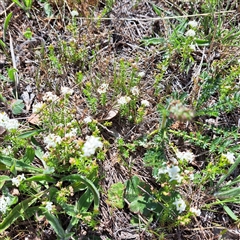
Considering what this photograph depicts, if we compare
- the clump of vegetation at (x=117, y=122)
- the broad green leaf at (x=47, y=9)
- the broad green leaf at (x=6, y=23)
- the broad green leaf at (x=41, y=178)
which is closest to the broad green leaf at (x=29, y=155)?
the clump of vegetation at (x=117, y=122)

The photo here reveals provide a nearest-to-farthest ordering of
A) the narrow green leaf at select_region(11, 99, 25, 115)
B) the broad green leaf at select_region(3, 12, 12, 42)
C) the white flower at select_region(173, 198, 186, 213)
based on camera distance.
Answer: the white flower at select_region(173, 198, 186, 213) < the narrow green leaf at select_region(11, 99, 25, 115) < the broad green leaf at select_region(3, 12, 12, 42)

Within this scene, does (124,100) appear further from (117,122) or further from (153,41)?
(153,41)

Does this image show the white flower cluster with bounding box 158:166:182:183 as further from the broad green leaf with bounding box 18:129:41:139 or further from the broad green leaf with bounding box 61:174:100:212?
the broad green leaf with bounding box 18:129:41:139

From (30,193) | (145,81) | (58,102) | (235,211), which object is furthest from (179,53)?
(30,193)

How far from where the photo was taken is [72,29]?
8.50 ft

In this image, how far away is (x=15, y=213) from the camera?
7.15ft

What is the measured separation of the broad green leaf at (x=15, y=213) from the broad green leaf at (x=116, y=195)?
1.53ft

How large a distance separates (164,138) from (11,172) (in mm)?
1026

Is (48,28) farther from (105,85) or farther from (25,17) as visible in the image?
(105,85)

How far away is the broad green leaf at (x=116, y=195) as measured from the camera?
229 cm

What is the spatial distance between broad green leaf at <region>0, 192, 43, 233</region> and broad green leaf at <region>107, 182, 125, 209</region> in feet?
1.53

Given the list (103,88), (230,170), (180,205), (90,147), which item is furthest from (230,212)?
(103,88)

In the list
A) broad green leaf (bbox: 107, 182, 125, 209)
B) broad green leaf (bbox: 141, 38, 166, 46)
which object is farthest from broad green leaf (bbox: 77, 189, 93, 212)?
broad green leaf (bbox: 141, 38, 166, 46)

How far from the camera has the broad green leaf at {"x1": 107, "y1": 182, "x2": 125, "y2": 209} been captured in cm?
229
